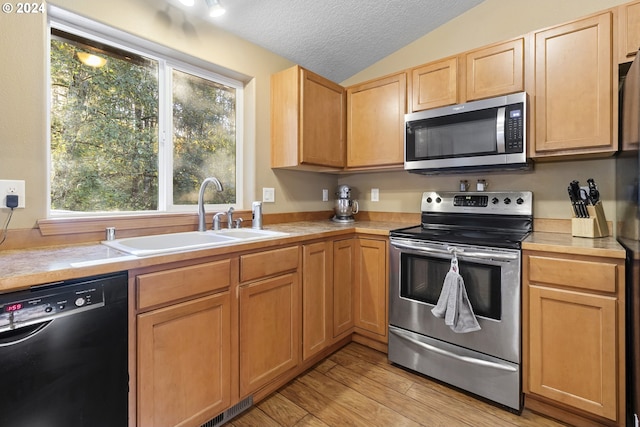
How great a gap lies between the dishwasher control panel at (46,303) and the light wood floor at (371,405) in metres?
0.95

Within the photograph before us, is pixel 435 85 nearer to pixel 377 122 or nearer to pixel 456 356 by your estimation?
pixel 377 122

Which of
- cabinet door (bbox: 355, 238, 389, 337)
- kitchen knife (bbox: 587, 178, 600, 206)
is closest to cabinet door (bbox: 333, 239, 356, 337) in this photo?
cabinet door (bbox: 355, 238, 389, 337)

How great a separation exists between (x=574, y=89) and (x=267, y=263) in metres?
1.97

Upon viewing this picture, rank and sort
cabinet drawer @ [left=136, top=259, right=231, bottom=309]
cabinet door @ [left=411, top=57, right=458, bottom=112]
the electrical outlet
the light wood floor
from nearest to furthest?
cabinet drawer @ [left=136, top=259, right=231, bottom=309]
the electrical outlet
the light wood floor
cabinet door @ [left=411, top=57, right=458, bottom=112]

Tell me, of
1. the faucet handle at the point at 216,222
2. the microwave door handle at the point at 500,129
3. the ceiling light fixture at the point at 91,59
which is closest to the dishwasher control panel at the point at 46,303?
the faucet handle at the point at 216,222

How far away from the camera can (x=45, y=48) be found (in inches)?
56.2

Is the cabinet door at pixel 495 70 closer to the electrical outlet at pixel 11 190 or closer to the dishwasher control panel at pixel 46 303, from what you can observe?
the dishwasher control panel at pixel 46 303

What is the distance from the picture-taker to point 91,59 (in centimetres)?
166

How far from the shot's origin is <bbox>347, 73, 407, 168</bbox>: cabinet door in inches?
94.0

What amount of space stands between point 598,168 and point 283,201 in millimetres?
2156

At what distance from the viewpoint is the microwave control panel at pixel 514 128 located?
1.81m

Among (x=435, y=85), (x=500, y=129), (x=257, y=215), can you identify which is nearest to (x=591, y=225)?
(x=500, y=129)

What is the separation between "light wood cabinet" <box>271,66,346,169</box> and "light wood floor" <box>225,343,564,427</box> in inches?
59.9

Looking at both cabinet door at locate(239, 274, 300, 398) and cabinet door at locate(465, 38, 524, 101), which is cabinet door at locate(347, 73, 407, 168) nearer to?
cabinet door at locate(465, 38, 524, 101)
